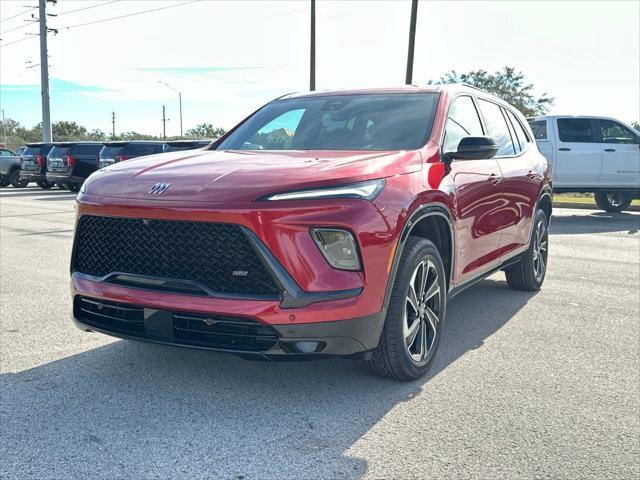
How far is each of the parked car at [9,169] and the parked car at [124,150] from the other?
644 cm

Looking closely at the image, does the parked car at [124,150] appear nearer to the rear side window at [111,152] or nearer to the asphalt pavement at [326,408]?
the rear side window at [111,152]

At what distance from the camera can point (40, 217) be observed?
13.6 metres

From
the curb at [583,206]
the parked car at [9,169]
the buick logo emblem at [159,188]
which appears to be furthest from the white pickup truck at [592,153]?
the parked car at [9,169]

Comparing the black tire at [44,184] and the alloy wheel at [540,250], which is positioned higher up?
the alloy wheel at [540,250]

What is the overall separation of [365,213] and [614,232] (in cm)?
972

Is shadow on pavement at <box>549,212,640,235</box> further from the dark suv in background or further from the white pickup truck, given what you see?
the dark suv in background

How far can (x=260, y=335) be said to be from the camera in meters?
3.26

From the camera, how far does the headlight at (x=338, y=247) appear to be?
3.24 meters

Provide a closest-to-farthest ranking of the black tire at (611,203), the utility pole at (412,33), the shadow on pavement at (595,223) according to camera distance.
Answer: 1. the shadow on pavement at (595,223)
2. the black tire at (611,203)
3. the utility pole at (412,33)

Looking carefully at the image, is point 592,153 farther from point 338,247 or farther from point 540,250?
point 338,247

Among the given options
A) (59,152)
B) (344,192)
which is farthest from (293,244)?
(59,152)

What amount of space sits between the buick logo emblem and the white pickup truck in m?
12.7

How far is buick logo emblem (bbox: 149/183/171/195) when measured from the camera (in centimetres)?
344

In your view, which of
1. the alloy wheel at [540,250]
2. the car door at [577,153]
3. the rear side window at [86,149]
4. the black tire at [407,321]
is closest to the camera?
the black tire at [407,321]
